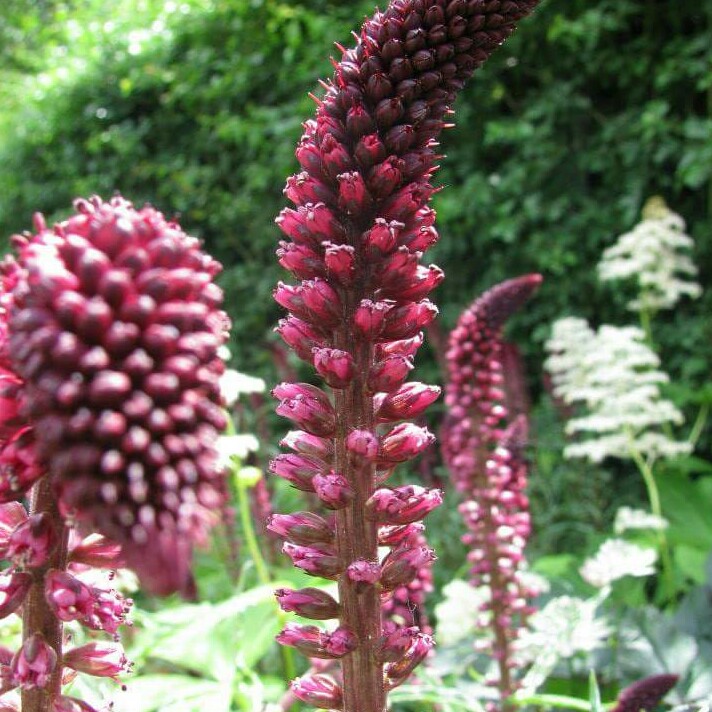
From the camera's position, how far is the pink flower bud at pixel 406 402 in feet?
5.22

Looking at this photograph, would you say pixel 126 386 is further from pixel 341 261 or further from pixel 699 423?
pixel 699 423

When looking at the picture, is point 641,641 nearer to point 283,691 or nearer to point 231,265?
point 283,691

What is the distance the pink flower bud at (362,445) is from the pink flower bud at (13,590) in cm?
58

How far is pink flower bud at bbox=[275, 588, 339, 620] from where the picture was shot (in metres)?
1.56

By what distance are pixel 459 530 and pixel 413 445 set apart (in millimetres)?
4473

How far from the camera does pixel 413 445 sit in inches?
61.6

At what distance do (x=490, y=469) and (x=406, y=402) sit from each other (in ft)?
4.75

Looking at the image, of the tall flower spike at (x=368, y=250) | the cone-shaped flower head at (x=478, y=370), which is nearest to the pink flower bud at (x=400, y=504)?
the tall flower spike at (x=368, y=250)

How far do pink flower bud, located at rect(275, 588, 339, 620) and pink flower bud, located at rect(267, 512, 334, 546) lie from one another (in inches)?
3.9

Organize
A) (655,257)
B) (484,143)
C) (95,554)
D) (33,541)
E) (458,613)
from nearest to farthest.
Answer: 1. (33,541)
2. (95,554)
3. (458,613)
4. (655,257)
5. (484,143)

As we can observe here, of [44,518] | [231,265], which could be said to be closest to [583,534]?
[231,265]

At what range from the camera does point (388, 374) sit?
1.52 metres

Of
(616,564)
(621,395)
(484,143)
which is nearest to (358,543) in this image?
(616,564)

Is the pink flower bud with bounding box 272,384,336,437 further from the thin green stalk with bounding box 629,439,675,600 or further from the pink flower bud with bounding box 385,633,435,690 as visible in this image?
the thin green stalk with bounding box 629,439,675,600
